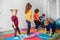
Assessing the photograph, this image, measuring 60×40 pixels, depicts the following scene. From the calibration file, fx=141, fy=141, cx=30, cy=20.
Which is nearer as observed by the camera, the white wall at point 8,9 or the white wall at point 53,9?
the white wall at point 8,9

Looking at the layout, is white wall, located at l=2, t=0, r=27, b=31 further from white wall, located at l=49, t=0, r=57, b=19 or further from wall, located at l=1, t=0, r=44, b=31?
white wall, located at l=49, t=0, r=57, b=19

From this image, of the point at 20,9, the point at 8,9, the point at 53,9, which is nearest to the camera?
the point at 8,9

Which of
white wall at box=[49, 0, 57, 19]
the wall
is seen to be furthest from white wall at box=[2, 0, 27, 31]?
white wall at box=[49, 0, 57, 19]

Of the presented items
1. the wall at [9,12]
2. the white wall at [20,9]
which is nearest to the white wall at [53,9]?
the white wall at [20,9]

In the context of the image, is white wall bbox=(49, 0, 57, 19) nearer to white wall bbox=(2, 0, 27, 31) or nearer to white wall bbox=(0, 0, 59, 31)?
white wall bbox=(0, 0, 59, 31)

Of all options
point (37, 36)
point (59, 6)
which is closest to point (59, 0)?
point (59, 6)

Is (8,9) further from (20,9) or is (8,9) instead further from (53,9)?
(53,9)

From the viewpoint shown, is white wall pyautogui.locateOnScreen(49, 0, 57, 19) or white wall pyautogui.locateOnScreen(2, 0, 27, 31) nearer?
white wall pyautogui.locateOnScreen(2, 0, 27, 31)

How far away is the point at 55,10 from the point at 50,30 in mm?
1690

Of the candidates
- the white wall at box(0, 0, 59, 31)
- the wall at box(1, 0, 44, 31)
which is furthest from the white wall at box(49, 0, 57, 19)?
the wall at box(1, 0, 44, 31)

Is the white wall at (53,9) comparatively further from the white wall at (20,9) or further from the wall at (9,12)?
the wall at (9,12)

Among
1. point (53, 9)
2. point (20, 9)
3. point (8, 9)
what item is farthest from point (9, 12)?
point (53, 9)

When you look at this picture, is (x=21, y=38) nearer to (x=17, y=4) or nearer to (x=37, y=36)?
(x=37, y=36)

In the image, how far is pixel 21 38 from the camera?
4.26 meters
